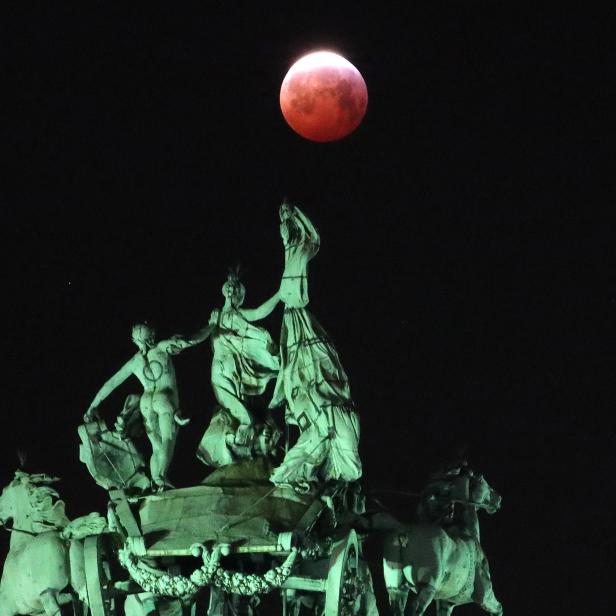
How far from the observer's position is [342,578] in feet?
64.3

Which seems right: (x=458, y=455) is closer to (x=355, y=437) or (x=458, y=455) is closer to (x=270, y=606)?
(x=355, y=437)

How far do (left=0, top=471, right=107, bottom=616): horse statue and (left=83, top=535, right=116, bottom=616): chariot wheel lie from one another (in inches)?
11.9

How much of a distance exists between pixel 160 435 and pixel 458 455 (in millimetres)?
2998

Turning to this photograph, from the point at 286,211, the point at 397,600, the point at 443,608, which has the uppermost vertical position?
the point at 286,211

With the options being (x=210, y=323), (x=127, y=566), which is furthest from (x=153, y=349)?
(x=127, y=566)

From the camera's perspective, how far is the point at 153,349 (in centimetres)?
2095

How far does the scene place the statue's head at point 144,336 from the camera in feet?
68.7

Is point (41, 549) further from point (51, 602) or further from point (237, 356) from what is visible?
point (237, 356)

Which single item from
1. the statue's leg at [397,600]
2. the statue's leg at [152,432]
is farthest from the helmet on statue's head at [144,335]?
the statue's leg at [397,600]

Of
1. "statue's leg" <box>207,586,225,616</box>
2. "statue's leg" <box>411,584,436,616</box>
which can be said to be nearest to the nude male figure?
"statue's leg" <box>207,586,225,616</box>

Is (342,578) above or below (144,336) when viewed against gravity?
below

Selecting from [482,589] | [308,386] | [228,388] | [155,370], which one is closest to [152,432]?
[155,370]

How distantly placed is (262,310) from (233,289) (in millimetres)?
364

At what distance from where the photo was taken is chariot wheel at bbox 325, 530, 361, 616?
19.6 metres
